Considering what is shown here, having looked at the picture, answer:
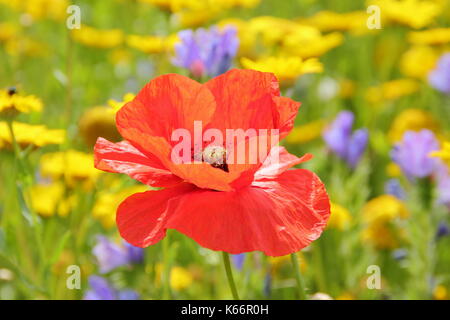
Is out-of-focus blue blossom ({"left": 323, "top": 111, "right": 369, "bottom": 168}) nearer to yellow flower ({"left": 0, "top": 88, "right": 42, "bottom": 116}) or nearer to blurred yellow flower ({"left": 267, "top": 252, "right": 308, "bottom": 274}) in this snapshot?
blurred yellow flower ({"left": 267, "top": 252, "right": 308, "bottom": 274})

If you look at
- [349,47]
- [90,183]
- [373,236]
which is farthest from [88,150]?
[349,47]

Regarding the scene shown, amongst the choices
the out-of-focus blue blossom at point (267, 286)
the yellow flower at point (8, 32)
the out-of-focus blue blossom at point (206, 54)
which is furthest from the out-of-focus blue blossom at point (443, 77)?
the yellow flower at point (8, 32)

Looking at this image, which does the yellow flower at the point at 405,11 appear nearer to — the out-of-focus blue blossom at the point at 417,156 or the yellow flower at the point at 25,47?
the out-of-focus blue blossom at the point at 417,156

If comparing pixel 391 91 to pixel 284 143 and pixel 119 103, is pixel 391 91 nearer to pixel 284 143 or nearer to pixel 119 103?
pixel 284 143

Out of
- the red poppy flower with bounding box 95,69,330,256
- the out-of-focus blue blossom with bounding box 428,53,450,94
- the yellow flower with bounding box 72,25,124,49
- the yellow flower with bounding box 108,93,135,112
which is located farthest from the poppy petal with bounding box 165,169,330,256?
the yellow flower with bounding box 72,25,124,49

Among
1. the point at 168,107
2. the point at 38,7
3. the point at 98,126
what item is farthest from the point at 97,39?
the point at 168,107

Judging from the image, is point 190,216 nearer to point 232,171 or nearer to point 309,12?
point 232,171
